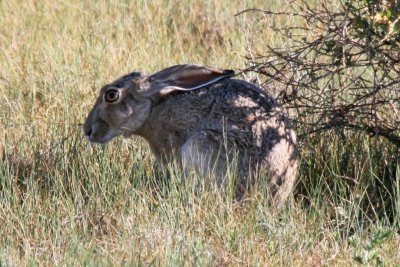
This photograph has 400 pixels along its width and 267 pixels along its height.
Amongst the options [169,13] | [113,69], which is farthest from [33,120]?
[169,13]

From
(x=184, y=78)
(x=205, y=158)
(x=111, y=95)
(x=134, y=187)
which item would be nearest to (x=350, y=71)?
(x=184, y=78)

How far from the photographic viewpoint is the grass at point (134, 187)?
4898 millimetres

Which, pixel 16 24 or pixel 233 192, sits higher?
pixel 16 24

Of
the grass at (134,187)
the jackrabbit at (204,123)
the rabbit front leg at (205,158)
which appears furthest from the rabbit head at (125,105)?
the rabbit front leg at (205,158)

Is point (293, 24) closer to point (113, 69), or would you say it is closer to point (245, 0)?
point (245, 0)

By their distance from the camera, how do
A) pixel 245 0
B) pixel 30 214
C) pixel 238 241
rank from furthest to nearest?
1. pixel 245 0
2. pixel 30 214
3. pixel 238 241

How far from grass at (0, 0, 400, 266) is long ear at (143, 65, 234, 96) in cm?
43

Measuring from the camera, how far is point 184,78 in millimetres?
6055

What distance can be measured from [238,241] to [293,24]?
3382mm

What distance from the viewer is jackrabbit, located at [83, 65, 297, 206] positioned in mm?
5684

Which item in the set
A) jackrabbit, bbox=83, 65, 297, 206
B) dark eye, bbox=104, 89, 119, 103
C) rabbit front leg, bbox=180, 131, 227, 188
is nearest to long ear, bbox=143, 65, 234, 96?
jackrabbit, bbox=83, 65, 297, 206

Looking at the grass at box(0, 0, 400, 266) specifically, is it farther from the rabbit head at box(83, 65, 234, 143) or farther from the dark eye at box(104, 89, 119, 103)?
the dark eye at box(104, 89, 119, 103)

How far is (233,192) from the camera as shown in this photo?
18.2 ft

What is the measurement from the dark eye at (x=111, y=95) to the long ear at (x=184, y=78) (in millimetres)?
191
